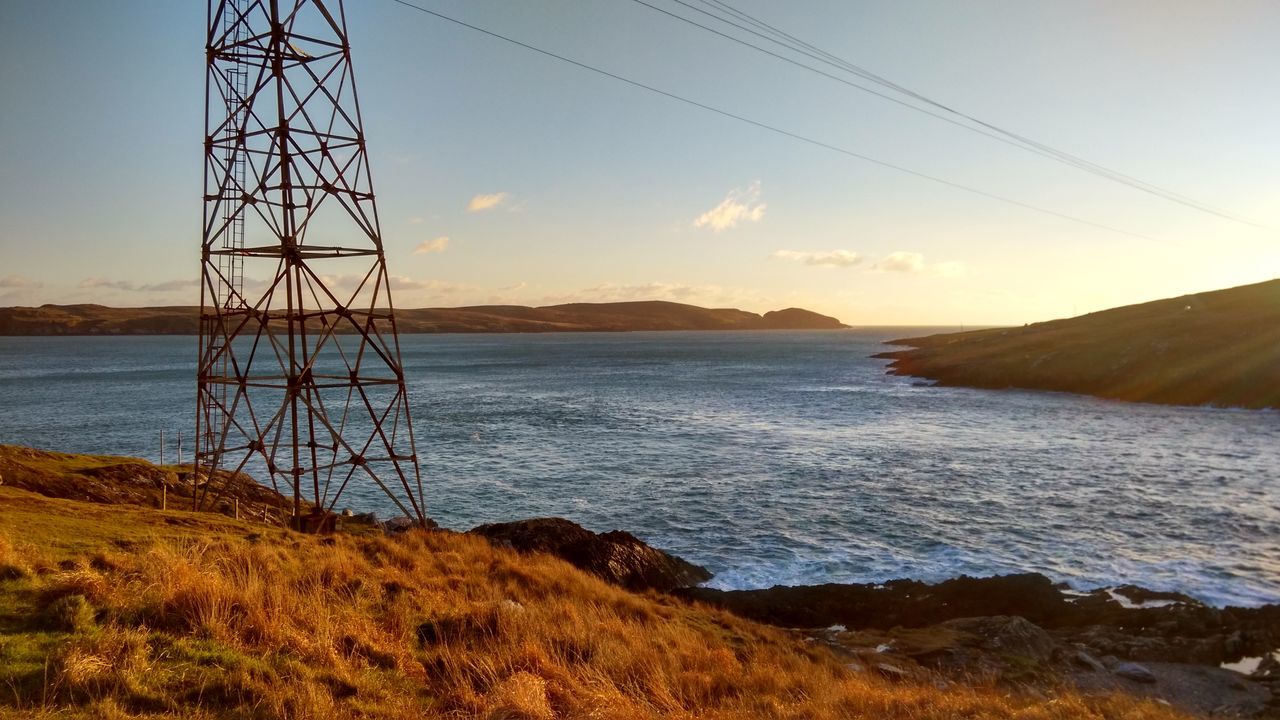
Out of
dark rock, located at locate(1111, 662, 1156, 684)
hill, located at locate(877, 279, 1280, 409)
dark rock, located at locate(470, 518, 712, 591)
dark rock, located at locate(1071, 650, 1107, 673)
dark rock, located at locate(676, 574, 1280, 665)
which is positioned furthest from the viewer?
hill, located at locate(877, 279, 1280, 409)

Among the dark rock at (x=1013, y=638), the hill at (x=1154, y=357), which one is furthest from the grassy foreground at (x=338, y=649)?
the hill at (x=1154, y=357)

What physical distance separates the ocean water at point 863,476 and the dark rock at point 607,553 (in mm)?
1763

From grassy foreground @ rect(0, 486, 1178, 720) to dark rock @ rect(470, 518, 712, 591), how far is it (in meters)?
5.99

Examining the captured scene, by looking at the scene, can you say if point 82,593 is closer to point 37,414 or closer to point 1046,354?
point 37,414

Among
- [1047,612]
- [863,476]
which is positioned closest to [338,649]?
[1047,612]

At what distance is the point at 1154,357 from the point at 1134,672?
79.8 metres

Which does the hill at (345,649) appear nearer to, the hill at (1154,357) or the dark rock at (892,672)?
the dark rock at (892,672)

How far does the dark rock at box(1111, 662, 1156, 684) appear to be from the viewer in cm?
1577

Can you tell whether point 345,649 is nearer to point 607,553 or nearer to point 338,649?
point 338,649

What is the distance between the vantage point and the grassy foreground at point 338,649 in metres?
8.06

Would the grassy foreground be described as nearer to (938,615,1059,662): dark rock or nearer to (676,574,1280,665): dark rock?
(938,615,1059,662): dark rock

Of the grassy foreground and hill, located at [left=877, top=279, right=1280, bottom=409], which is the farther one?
hill, located at [left=877, top=279, right=1280, bottom=409]

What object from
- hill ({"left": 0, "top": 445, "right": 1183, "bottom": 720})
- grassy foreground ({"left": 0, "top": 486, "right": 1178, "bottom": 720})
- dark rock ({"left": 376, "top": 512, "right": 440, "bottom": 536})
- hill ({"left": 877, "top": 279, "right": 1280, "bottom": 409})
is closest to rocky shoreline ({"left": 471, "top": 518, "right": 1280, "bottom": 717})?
hill ({"left": 0, "top": 445, "right": 1183, "bottom": 720})

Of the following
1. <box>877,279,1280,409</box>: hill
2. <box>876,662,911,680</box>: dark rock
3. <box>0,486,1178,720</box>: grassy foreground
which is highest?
<box>877,279,1280,409</box>: hill
